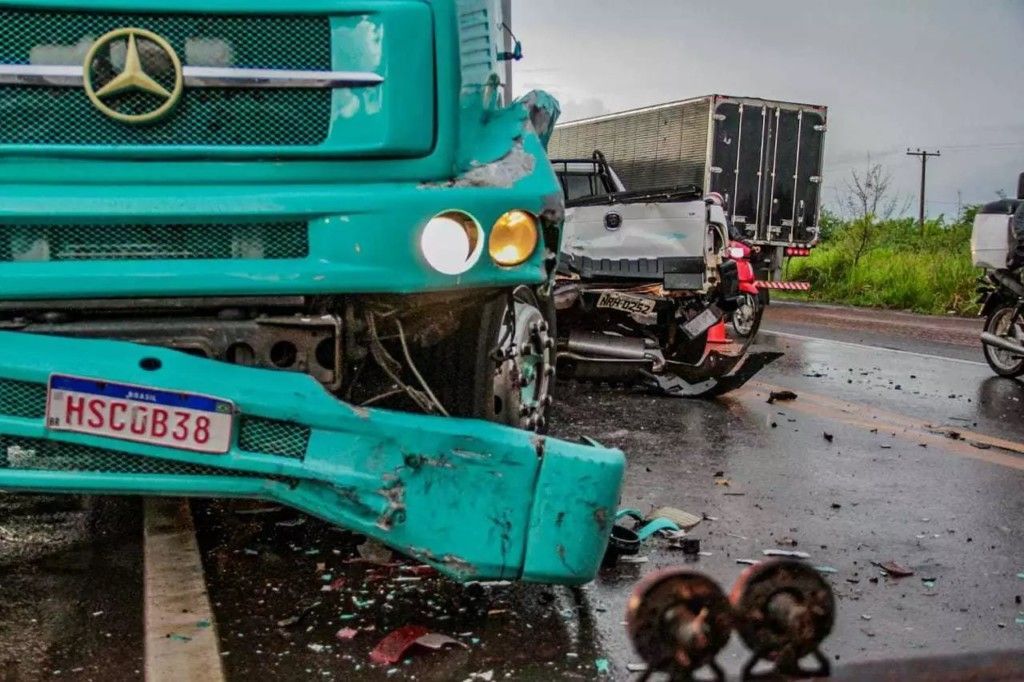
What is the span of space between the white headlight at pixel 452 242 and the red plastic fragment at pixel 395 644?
41.6 inches

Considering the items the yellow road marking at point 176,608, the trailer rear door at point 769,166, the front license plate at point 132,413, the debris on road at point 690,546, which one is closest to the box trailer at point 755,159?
the trailer rear door at point 769,166

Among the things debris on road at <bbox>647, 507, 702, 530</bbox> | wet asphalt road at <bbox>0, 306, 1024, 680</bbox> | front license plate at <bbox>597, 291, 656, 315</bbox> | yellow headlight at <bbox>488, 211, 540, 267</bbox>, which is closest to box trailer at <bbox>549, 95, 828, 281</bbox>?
front license plate at <bbox>597, 291, 656, 315</bbox>

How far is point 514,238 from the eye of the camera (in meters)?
2.86

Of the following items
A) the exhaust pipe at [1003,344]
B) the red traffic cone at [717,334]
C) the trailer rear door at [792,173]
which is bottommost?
the red traffic cone at [717,334]

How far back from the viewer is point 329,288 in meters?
2.77

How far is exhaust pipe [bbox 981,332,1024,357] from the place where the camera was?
873 cm

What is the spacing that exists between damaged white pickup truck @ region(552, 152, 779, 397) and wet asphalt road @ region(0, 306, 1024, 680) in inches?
35.9

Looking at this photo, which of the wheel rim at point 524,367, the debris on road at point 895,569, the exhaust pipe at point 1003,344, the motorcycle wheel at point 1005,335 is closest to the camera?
the wheel rim at point 524,367

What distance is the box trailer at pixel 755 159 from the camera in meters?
20.2

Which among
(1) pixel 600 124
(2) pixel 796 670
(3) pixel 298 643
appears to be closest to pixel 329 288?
(3) pixel 298 643

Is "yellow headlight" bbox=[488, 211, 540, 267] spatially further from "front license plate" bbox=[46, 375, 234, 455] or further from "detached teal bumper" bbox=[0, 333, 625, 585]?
"front license plate" bbox=[46, 375, 234, 455]

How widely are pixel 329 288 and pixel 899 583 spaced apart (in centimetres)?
228

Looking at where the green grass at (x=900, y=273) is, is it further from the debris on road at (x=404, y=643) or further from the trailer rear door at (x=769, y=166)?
the debris on road at (x=404, y=643)

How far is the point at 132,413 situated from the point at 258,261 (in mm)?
498
